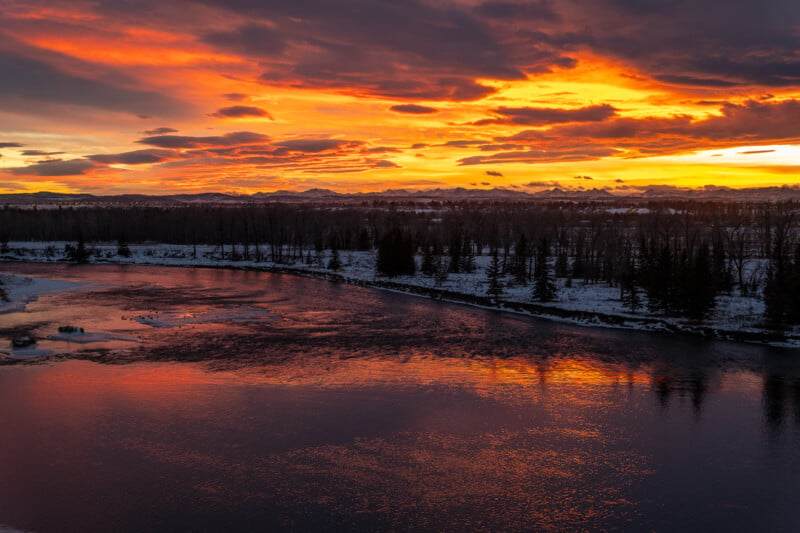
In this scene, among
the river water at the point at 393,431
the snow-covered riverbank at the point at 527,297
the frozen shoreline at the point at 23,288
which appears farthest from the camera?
the frozen shoreline at the point at 23,288

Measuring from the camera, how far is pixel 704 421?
62.5ft

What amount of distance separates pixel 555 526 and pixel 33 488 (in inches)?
436

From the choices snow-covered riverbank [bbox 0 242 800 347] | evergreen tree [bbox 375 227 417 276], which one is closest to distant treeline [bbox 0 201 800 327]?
evergreen tree [bbox 375 227 417 276]

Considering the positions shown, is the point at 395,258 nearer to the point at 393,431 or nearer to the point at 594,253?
the point at 594,253

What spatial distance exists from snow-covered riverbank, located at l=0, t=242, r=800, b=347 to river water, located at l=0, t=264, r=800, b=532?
388 cm

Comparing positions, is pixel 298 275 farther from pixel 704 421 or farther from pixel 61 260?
pixel 704 421

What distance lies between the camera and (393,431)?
17.6 m

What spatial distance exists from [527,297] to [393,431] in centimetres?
3050

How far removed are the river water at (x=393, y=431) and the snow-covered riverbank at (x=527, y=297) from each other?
3.88m

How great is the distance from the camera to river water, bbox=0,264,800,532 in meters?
13.0

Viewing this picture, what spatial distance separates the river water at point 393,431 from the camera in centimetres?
1300

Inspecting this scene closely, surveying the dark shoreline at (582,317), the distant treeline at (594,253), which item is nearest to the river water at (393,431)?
the dark shoreline at (582,317)

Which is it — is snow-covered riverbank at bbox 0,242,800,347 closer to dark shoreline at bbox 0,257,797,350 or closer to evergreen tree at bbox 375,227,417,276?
dark shoreline at bbox 0,257,797,350

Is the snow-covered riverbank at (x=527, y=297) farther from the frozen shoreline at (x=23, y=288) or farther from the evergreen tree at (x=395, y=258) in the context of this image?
the evergreen tree at (x=395, y=258)
